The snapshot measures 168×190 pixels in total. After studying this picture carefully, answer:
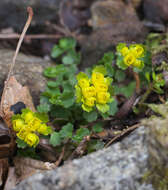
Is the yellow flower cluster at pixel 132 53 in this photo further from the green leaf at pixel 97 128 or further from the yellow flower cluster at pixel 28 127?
the yellow flower cluster at pixel 28 127

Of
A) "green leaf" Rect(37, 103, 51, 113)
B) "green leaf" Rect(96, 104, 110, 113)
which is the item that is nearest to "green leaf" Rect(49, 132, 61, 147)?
"green leaf" Rect(37, 103, 51, 113)

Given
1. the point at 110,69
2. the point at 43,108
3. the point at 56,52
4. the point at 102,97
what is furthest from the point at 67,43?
the point at 102,97

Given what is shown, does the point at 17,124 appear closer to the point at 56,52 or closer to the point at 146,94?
the point at 146,94

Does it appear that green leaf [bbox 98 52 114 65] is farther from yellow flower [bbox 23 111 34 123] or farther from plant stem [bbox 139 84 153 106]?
yellow flower [bbox 23 111 34 123]

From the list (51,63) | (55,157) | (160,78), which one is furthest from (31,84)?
(160,78)

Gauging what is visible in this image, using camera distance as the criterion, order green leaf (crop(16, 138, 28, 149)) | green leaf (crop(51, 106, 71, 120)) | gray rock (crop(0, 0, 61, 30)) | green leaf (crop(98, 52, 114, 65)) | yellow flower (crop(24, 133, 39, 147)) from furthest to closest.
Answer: gray rock (crop(0, 0, 61, 30))
green leaf (crop(98, 52, 114, 65))
green leaf (crop(51, 106, 71, 120))
green leaf (crop(16, 138, 28, 149))
yellow flower (crop(24, 133, 39, 147))

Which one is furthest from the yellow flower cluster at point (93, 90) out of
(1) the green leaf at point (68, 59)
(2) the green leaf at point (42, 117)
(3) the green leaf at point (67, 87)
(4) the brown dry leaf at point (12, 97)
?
(1) the green leaf at point (68, 59)
